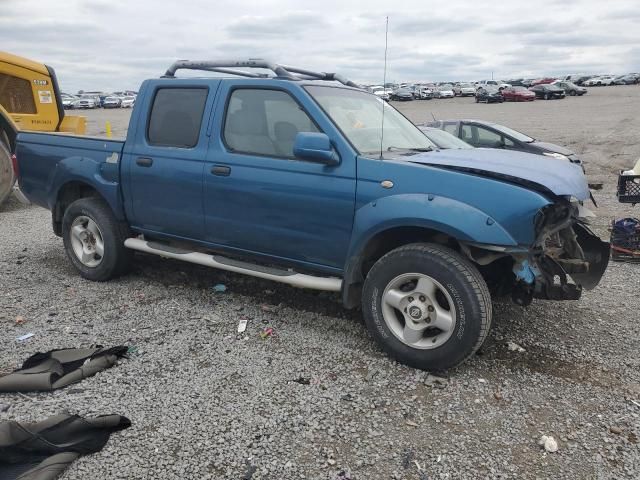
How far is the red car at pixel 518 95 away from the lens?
1829 inches

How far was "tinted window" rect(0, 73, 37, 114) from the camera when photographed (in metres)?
10.4

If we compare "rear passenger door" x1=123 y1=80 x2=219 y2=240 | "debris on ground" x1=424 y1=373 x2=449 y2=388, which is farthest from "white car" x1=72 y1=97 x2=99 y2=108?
"debris on ground" x1=424 y1=373 x2=449 y2=388

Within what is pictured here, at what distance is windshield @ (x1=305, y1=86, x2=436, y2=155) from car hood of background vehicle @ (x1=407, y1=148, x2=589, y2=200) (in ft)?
1.11

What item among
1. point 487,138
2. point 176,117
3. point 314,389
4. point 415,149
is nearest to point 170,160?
point 176,117

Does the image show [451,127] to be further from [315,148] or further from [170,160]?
[315,148]

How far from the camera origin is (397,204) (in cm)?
A: 370

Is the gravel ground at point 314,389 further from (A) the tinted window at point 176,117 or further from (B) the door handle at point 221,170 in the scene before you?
(A) the tinted window at point 176,117

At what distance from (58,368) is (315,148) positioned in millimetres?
2263

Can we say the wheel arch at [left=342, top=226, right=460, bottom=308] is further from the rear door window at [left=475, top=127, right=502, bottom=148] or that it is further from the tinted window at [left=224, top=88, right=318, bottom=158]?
the rear door window at [left=475, top=127, right=502, bottom=148]

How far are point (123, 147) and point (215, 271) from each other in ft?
5.24

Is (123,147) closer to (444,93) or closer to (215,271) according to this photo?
(215,271)

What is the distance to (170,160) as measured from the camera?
480 cm

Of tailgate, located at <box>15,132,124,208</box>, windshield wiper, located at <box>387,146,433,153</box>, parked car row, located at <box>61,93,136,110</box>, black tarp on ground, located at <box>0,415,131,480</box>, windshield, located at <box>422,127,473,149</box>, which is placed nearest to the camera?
black tarp on ground, located at <box>0,415,131,480</box>

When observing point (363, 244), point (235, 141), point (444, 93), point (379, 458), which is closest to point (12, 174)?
point (235, 141)
